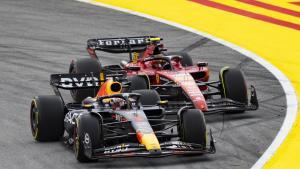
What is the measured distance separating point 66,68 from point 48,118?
790 centimetres

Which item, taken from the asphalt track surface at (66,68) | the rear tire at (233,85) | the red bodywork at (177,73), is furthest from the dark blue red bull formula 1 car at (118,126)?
the rear tire at (233,85)

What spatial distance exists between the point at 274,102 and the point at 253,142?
12.5 ft

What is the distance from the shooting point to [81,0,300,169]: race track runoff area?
93.6 ft

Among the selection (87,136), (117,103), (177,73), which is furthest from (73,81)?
(87,136)

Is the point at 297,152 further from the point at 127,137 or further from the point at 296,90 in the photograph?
the point at 296,90

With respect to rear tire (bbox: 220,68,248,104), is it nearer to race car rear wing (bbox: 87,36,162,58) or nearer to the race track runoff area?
the race track runoff area

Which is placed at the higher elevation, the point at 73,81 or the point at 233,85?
the point at 73,81

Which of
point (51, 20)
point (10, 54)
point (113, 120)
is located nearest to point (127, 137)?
point (113, 120)

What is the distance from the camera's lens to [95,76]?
21406mm

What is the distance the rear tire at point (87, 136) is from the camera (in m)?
18.0

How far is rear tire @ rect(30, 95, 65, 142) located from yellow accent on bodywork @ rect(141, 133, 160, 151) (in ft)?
7.39

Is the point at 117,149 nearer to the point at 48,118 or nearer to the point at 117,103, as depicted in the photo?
the point at 117,103

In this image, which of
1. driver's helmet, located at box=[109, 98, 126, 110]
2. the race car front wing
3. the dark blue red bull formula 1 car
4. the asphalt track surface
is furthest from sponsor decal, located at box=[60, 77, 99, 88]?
the race car front wing

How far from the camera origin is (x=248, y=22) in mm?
32344
